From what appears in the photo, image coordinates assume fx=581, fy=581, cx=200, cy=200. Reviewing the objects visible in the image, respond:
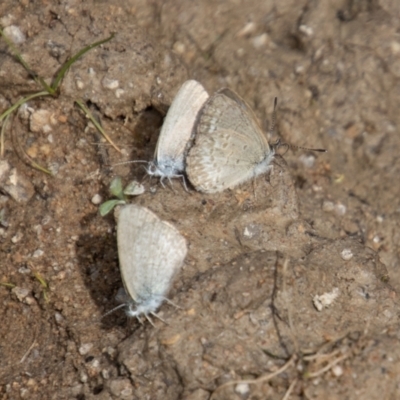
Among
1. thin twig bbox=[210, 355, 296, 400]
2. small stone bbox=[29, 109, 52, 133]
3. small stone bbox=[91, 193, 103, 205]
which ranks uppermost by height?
small stone bbox=[29, 109, 52, 133]

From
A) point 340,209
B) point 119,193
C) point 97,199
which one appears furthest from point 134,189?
point 340,209

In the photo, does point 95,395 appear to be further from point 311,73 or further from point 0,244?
point 311,73

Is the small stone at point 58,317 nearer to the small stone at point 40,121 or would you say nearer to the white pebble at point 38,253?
the white pebble at point 38,253

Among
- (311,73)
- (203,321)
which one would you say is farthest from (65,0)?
(203,321)

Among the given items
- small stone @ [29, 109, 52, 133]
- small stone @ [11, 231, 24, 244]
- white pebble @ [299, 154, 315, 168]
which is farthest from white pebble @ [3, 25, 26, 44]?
white pebble @ [299, 154, 315, 168]

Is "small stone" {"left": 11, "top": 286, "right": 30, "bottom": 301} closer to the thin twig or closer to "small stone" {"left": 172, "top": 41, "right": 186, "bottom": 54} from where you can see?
the thin twig

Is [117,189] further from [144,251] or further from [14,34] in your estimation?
[14,34]

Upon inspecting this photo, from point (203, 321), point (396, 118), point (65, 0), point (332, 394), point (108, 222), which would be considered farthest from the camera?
point (396, 118)
